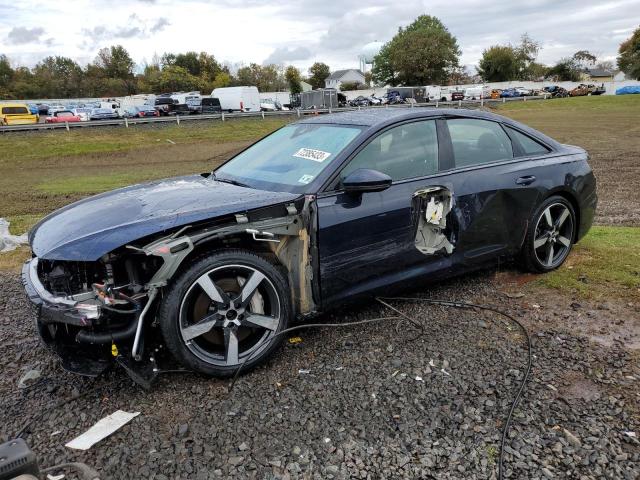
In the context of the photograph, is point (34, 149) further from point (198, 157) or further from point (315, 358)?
point (315, 358)

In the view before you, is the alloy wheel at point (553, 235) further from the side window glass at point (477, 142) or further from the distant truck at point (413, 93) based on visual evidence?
the distant truck at point (413, 93)

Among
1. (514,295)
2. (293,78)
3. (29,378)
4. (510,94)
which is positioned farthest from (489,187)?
(293,78)

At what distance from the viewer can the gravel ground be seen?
7.99 ft

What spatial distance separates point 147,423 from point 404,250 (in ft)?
6.86

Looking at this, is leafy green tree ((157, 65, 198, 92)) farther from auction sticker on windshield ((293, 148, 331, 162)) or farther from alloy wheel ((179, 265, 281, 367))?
alloy wheel ((179, 265, 281, 367))

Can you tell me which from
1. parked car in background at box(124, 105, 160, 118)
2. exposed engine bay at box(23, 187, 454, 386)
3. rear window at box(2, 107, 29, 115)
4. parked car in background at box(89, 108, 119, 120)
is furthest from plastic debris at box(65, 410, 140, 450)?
parked car in background at box(124, 105, 160, 118)

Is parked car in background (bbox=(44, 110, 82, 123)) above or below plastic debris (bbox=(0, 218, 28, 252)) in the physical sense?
above

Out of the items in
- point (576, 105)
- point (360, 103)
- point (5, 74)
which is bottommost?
point (576, 105)

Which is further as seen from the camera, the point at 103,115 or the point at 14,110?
the point at 103,115

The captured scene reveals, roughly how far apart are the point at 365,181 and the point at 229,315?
123 cm

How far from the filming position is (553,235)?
475 cm

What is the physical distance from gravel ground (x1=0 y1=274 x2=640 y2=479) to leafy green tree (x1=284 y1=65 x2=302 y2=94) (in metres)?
91.1

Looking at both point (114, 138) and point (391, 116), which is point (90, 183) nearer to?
point (391, 116)

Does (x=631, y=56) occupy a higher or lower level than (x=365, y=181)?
higher
